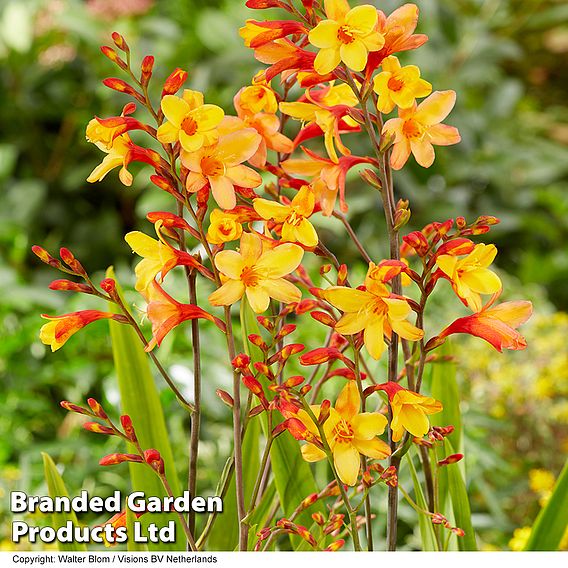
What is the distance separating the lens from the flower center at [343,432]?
406 mm

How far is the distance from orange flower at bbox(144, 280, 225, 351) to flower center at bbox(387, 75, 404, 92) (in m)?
0.15

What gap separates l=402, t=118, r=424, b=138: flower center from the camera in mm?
422

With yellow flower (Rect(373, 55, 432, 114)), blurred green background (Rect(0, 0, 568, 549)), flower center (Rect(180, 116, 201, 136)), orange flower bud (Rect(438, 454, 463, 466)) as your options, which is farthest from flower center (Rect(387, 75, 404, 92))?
blurred green background (Rect(0, 0, 568, 549))

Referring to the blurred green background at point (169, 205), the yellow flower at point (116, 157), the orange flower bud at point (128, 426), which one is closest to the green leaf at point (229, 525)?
the orange flower bud at point (128, 426)

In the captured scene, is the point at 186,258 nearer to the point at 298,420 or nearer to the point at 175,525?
the point at 298,420

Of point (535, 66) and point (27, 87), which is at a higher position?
point (535, 66)

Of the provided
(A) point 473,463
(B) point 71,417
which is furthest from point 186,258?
(B) point 71,417

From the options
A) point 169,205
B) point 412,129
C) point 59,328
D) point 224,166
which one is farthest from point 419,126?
point 169,205

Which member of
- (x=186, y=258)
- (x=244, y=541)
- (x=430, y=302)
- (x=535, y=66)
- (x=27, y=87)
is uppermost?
(x=535, y=66)

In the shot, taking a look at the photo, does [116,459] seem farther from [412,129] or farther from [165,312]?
[412,129]

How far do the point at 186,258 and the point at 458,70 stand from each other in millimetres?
1758

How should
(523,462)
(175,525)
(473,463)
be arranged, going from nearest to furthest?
(175,525) < (473,463) < (523,462)

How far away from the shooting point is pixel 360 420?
41 centimetres

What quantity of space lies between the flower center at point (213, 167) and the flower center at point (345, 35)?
86mm
